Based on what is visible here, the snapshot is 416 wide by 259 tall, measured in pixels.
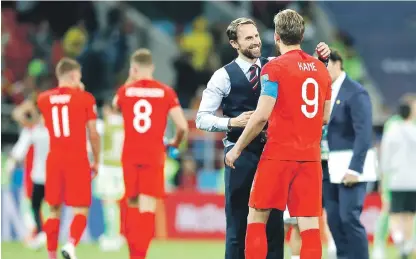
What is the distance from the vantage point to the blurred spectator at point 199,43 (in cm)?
2106

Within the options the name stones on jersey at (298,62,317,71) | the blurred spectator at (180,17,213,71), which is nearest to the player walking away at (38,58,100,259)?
the name stones on jersey at (298,62,317,71)

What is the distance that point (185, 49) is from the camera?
21312 mm

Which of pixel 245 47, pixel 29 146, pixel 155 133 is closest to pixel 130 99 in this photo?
pixel 155 133

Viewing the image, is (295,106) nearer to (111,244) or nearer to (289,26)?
(289,26)

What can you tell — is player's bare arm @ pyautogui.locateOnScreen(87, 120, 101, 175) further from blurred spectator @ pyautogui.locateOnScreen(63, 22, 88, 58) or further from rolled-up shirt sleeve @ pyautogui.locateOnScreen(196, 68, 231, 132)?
blurred spectator @ pyautogui.locateOnScreen(63, 22, 88, 58)

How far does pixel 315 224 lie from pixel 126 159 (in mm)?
3880

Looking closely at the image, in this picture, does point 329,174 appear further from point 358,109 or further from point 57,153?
point 57,153

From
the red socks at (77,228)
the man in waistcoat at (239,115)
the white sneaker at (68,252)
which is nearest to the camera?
the man in waistcoat at (239,115)

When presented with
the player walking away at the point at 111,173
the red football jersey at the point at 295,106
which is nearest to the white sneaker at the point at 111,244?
the player walking away at the point at 111,173

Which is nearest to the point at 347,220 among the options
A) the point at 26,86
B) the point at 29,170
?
the point at 29,170

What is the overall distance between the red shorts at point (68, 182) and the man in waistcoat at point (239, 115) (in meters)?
3.14

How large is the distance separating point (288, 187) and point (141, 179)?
3.77m

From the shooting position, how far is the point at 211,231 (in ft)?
59.2

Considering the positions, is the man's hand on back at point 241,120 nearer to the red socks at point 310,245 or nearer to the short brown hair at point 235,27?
the short brown hair at point 235,27
